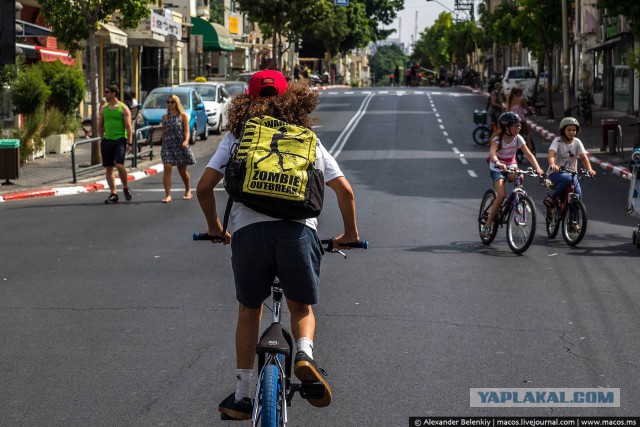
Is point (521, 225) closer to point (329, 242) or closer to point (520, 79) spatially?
point (329, 242)

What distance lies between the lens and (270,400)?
482cm

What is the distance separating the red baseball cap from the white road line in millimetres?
24984

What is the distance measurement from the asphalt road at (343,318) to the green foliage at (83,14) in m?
9.01

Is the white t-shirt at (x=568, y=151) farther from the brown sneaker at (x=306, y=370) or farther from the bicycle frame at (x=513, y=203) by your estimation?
the brown sneaker at (x=306, y=370)

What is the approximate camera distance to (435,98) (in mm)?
60062

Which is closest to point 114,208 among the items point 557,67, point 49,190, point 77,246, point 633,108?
point 49,190

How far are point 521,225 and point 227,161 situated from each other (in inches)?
312

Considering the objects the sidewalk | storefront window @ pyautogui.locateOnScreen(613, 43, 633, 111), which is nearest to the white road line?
the sidewalk

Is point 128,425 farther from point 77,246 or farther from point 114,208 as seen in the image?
point 114,208

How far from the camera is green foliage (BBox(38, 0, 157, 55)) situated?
84.0 ft

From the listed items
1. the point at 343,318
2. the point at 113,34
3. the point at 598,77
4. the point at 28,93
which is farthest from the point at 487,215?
the point at 598,77

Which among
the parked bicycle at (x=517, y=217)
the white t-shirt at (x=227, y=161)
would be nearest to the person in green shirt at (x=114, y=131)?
the parked bicycle at (x=517, y=217)

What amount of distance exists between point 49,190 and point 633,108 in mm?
27982

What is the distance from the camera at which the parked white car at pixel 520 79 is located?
55.1 m
